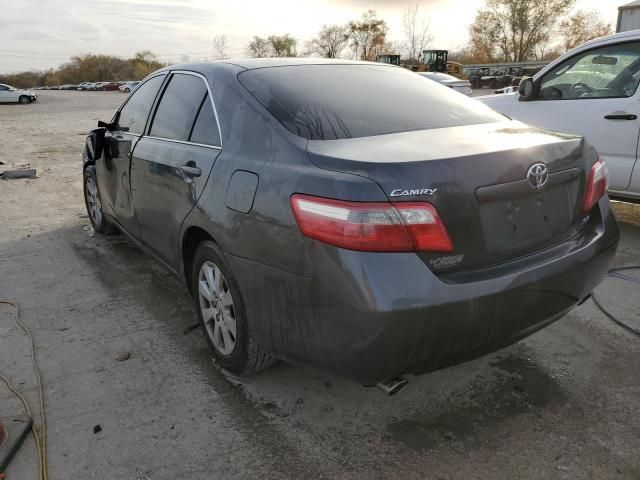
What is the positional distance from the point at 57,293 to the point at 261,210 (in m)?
2.56

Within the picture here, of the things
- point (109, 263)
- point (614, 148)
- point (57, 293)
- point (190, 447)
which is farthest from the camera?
point (614, 148)

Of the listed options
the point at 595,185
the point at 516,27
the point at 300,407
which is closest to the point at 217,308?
the point at 300,407

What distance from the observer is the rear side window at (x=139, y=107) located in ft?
13.3

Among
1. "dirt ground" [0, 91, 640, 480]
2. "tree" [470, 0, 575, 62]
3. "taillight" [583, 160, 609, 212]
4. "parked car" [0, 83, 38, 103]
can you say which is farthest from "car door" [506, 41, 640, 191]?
"tree" [470, 0, 575, 62]

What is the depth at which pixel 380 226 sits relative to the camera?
6.70 ft

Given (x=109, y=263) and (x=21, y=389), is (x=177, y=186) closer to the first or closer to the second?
(x=21, y=389)

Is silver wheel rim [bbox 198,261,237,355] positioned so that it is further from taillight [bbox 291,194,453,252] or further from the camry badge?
the camry badge

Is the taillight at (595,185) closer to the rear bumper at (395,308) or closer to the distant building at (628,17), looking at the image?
the rear bumper at (395,308)

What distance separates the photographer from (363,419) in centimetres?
267

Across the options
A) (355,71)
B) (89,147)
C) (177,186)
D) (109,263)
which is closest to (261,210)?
(177,186)

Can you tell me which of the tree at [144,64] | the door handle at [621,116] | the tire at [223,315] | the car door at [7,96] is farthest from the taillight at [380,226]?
the tree at [144,64]

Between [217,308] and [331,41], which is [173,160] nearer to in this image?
[217,308]

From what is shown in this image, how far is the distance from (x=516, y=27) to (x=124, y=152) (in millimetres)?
63337

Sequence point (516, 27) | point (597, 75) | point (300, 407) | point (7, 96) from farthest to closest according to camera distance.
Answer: point (516, 27)
point (7, 96)
point (597, 75)
point (300, 407)
